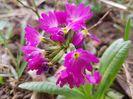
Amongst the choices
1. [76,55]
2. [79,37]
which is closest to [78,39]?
[79,37]

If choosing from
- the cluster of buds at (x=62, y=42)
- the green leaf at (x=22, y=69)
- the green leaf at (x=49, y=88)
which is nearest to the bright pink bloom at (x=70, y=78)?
the cluster of buds at (x=62, y=42)

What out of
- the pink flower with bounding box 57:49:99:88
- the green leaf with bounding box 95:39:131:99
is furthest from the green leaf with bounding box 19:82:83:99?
the pink flower with bounding box 57:49:99:88

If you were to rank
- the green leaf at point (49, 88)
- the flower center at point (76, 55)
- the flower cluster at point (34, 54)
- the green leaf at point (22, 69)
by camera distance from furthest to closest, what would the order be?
the green leaf at point (22, 69), the green leaf at point (49, 88), the flower cluster at point (34, 54), the flower center at point (76, 55)

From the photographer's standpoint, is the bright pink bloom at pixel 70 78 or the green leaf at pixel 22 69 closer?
the bright pink bloom at pixel 70 78

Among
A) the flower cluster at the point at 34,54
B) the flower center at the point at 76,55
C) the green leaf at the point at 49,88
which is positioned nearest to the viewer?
the flower center at the point at 76,55

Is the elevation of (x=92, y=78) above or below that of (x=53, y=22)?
below

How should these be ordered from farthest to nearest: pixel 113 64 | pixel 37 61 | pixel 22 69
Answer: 1. pixel 22 69
2. pixel 113 64
3. pixel 37 61

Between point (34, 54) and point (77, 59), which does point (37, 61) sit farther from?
point (77, 59)

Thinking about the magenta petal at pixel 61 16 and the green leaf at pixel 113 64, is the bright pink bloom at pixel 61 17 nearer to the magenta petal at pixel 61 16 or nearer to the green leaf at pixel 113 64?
the magenta petal at pixel 61 16
